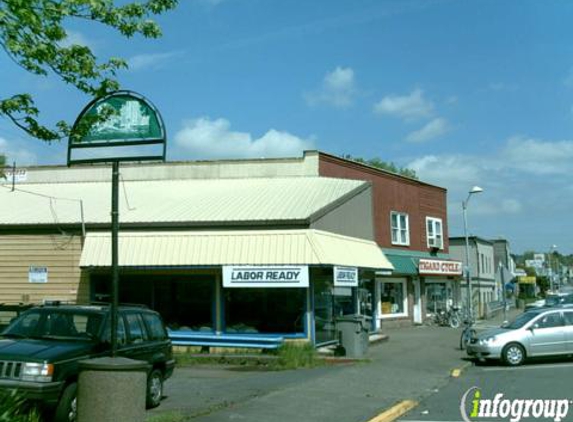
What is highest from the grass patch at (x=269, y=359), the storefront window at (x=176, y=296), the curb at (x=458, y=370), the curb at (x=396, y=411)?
the storefront window at (x=176, y=296)

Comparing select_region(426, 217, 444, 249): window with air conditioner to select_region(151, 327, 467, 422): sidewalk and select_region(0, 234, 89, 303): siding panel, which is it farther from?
select_region(0, 234, 89, 303): siding panel

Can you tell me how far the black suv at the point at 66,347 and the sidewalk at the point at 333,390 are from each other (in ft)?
3.41

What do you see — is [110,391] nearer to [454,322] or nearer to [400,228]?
[400,228]

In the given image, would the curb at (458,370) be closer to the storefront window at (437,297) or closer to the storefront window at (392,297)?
the storefront window at (392,297)

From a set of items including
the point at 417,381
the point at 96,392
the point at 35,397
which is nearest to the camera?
the point at 96,392

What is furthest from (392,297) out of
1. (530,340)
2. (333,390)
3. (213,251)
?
(333,390)

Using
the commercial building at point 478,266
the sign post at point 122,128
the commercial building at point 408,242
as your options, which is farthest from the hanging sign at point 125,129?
the commercial building at point 478,266

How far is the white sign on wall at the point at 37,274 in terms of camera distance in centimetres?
2394

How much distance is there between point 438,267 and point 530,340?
1780cm

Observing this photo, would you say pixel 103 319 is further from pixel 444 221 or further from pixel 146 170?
pixel 444 221

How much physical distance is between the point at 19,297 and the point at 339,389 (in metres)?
14.3

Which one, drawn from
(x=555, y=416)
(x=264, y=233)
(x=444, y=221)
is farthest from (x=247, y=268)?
(x=444, y=221)

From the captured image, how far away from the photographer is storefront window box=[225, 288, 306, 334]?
21844mm

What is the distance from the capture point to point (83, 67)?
321 inches
